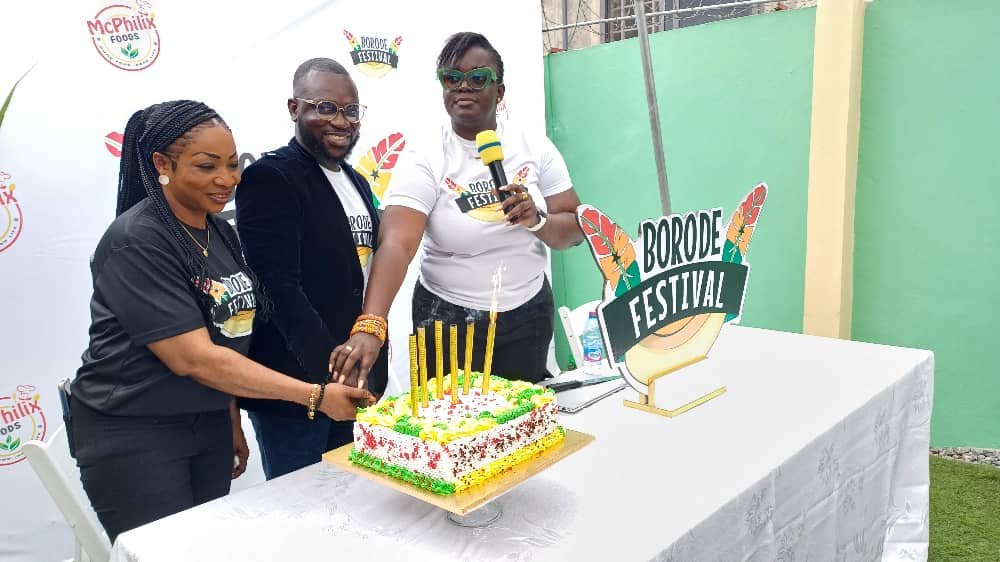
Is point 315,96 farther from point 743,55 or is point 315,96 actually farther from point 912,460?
point 743,55

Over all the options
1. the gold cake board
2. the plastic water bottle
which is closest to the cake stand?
the gold cake board

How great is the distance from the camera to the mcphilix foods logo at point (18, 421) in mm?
2293

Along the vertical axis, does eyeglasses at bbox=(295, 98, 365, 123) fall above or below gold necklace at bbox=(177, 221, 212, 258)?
above

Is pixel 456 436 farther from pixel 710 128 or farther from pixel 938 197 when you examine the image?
pixel 710 128

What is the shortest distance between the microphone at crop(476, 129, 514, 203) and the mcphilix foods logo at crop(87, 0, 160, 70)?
5.17ft

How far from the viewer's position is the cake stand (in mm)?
1089

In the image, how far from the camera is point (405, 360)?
3.47 metres

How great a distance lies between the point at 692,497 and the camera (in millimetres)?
1264

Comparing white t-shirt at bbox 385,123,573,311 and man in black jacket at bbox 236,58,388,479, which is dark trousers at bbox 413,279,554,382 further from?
man in black jacket at bbox 236,58,388,479

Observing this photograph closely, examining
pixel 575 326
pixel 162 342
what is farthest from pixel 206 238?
pixel 575 326

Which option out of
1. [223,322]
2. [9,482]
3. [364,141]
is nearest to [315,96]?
[223,322]

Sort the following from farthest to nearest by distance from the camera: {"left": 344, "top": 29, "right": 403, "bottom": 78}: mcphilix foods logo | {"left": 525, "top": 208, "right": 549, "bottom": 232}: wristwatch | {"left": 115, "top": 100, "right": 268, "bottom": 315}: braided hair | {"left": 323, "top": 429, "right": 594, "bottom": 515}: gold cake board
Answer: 1. {"left": 344, "top": 29, "right": 403, "bottom": 78}: mcphilix foods logo
2. {"left": 525, "top": 208, "right": 549, "bottom": 232}: wristwatch
3. {"left": 115, "top": 100, "right": 268, "bottom": 315}: braided hair
4. {"left": 323, "top": 429, "right": 594, "bottom": 515}: gold cake board

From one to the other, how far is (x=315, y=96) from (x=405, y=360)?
1880 mm

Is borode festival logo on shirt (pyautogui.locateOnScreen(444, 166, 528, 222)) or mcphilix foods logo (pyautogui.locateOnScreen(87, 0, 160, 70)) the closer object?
borode festival logo on shirt (pyautogui.locateOnScreen(444, 166, 528, 222))
